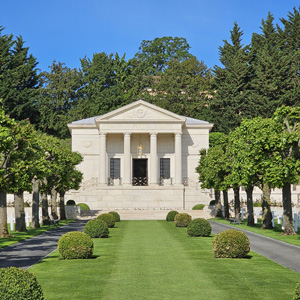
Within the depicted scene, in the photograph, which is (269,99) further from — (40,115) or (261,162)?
(261,162)

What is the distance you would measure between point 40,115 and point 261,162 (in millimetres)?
72462

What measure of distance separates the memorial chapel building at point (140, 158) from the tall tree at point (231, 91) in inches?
377

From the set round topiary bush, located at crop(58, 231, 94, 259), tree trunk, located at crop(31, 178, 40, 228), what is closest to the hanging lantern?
tree trunk, located at crop(31, 178, 40, 228)

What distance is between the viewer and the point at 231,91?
92875mm

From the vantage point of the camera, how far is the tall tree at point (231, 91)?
91.2m

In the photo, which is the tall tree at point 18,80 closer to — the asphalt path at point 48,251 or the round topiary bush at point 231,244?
the asphalt path at point 48,251

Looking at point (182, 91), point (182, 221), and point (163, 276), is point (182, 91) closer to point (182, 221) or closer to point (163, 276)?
point (182, 221)

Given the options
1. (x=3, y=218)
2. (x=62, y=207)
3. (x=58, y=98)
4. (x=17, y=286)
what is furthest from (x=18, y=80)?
(x=17, y=286)

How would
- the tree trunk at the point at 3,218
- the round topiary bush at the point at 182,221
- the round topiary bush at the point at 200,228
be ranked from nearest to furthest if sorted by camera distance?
1. the round topiary bush at the point at 200,228
2. the tree trunk at the point at 3,218
3. the round topiary bush at the point at 182,221

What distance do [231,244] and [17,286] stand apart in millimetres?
12582

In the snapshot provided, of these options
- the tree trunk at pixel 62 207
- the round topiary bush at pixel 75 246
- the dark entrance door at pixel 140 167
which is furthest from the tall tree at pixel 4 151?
the dark entrance door at pixel 140 167

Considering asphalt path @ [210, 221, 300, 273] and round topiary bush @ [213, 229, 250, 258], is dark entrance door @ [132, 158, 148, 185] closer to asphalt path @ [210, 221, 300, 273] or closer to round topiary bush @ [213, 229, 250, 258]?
asphalt path @ [210, 221, 300, 273]

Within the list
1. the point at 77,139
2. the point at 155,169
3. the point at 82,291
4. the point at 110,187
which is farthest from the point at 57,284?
the point at 77,139

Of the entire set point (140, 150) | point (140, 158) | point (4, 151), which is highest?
point (140, 150)
